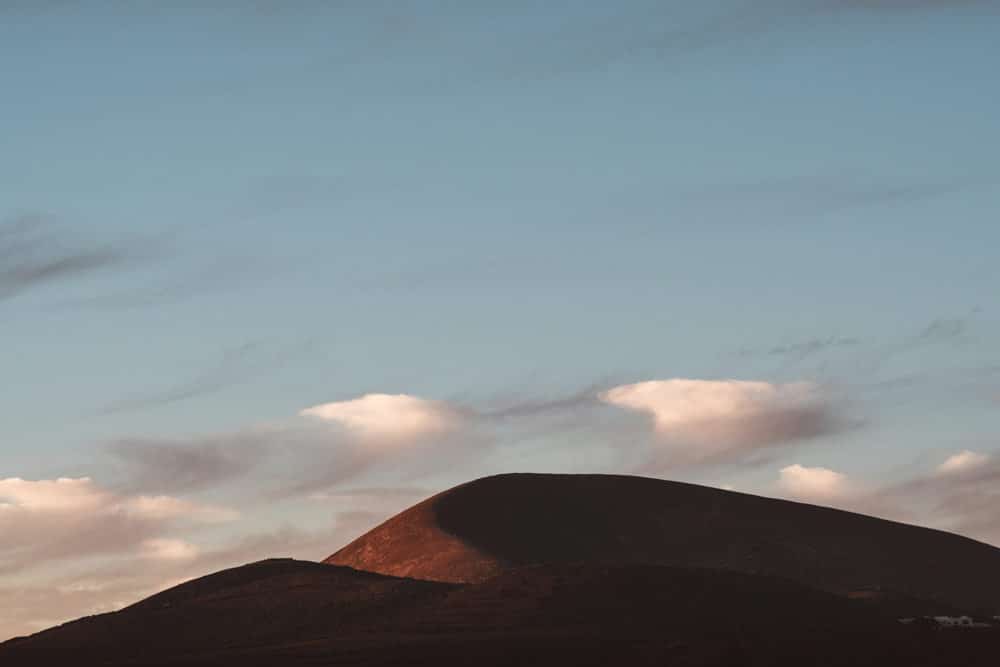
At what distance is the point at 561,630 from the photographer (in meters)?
92.2

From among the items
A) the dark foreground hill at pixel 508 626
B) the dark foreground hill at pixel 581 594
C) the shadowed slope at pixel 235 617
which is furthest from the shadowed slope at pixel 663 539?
the dark foreground hill at pixel 508 626

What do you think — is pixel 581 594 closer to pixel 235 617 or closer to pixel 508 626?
pixel 508 626

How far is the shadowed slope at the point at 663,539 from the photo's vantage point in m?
142

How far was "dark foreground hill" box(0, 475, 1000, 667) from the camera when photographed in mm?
85875

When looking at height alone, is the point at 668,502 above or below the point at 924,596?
above

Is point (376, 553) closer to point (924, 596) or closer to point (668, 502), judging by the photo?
point (668, 502)

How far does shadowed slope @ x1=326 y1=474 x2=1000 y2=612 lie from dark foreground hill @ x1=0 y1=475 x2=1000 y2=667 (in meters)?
0.25

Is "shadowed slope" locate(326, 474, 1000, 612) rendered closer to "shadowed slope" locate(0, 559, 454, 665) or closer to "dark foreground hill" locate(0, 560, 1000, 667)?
"shadowed slope" locate(0, 559, 454, 665)

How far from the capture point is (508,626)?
94.2 m

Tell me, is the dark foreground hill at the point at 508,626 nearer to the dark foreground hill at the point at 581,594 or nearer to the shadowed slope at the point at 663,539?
the dark foreground hill at the point at 581,594

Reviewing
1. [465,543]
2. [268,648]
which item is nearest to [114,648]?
[268,648]

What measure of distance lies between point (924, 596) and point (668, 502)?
29043 millimetres

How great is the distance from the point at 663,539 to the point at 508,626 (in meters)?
56.8

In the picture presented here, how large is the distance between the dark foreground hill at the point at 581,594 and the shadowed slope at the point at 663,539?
0.25 m
